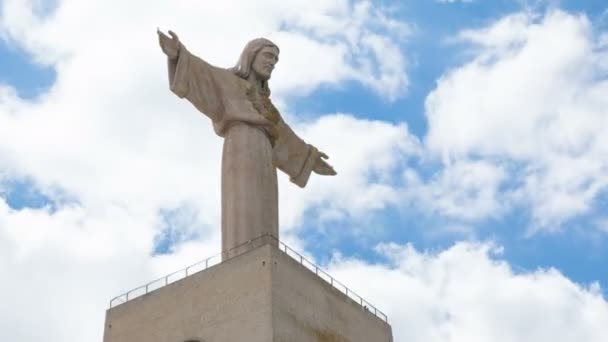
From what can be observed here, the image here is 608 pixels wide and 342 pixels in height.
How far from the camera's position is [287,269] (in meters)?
18.9

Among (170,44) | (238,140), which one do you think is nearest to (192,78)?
(170,44)

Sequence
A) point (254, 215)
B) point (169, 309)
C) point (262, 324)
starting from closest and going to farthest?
point (262, 324) < point (169, 309) < point (254, 215)

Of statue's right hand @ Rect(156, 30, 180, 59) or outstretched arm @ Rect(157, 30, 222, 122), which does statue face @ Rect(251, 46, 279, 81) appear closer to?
outstretched arm @ Rect(157, 30, 222, 122)

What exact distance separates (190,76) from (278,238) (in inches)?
152

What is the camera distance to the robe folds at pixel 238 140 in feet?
68.9

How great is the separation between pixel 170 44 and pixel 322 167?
224 inches

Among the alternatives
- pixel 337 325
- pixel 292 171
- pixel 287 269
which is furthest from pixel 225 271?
pixel 292 171

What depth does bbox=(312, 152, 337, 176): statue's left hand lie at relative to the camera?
1000 inches

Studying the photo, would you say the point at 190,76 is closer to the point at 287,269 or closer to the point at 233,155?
the point at 233,155

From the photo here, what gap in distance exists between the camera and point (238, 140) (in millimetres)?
21922

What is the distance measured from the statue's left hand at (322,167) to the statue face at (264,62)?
2.76 m

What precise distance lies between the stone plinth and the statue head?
5.68 m

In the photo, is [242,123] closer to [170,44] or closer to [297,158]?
[170,44]

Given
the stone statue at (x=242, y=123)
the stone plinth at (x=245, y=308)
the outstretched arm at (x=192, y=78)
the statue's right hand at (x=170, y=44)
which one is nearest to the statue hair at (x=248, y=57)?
the stone statue at (x=242, y=123)
